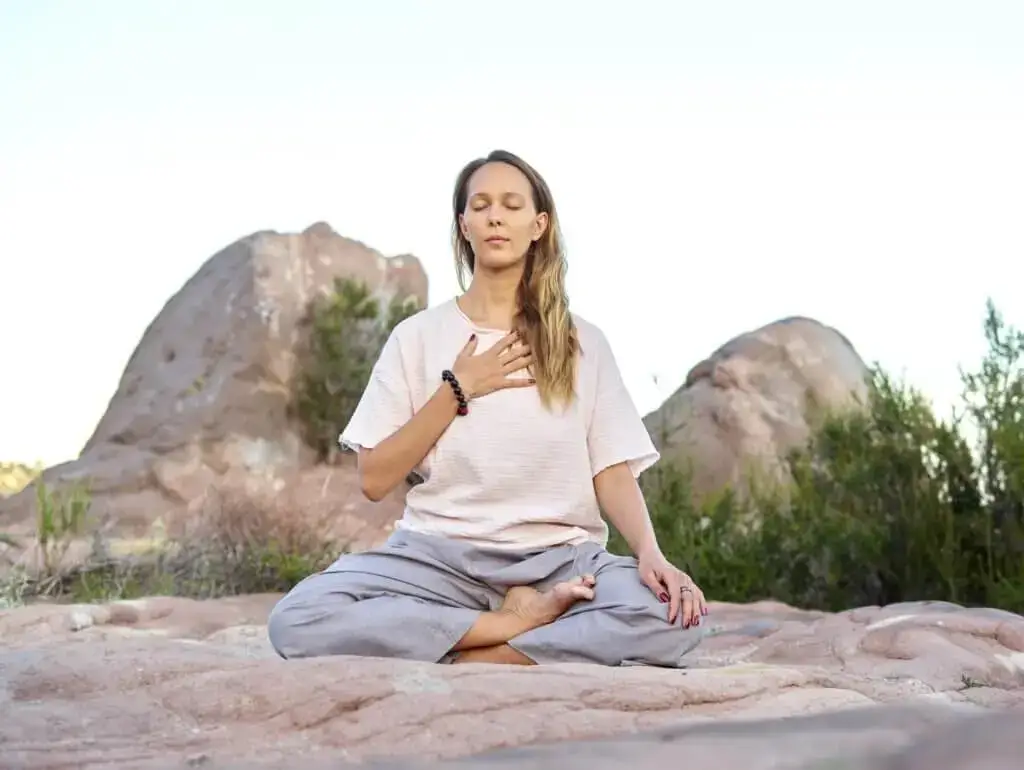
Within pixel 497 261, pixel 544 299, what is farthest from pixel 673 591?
pixel 497 261

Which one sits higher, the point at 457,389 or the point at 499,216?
the point at 499,216

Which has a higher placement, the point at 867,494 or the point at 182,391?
the point at 182,391

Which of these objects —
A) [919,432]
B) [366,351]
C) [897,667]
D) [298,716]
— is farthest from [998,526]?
[366,351]

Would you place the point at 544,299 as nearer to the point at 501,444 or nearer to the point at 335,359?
the point at 501,444

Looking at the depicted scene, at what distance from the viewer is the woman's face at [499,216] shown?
11.5 ft

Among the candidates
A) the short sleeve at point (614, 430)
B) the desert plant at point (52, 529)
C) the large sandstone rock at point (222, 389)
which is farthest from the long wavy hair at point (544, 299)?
the large sandstone rock at point (222, 389)

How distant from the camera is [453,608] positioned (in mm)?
3268

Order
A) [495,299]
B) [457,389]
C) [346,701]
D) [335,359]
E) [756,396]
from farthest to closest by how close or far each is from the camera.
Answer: [335,359], [756,396], [495,299], [457,389], [346,701]

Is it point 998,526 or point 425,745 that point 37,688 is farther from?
point 998,526

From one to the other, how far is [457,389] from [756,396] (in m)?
8.71

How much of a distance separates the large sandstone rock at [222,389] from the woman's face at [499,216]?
828cm

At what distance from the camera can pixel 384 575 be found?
11.1 feet

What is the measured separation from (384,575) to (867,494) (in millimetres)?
3912

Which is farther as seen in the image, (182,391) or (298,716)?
(182,391)
